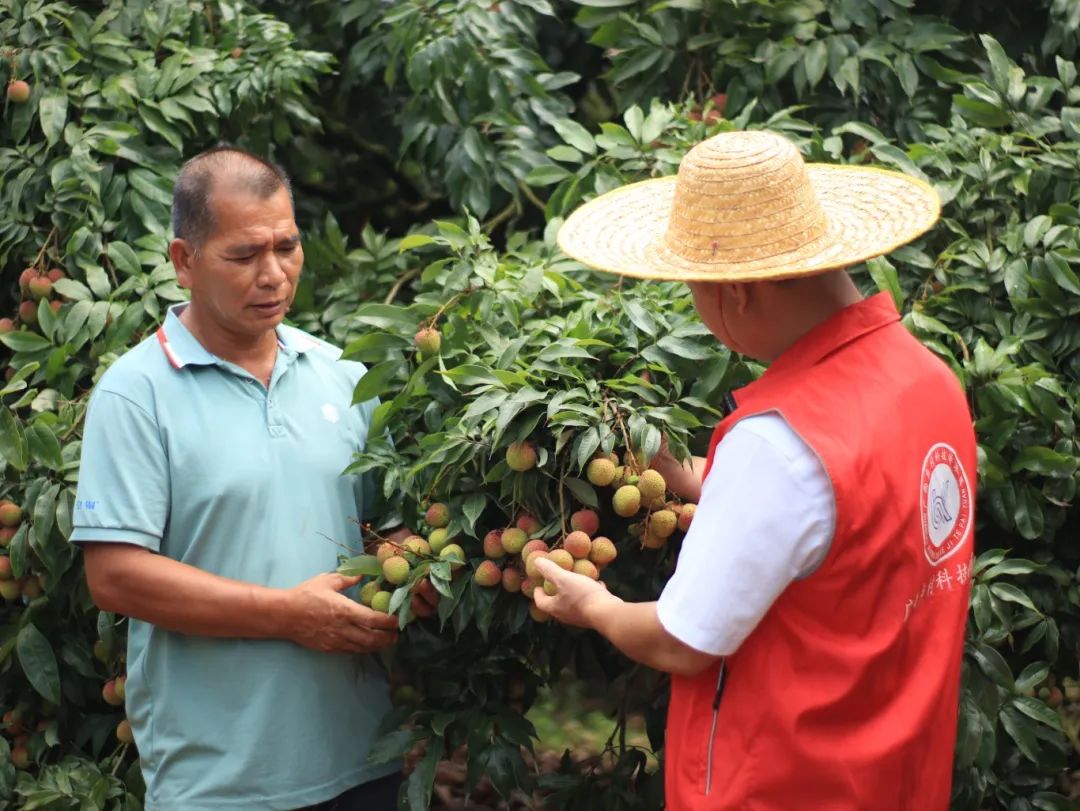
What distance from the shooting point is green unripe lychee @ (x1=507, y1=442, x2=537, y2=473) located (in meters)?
2.35

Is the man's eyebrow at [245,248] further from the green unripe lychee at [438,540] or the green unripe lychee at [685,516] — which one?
the green unripe lychee at [685,516]

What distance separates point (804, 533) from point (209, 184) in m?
1.29

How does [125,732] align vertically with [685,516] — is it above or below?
below

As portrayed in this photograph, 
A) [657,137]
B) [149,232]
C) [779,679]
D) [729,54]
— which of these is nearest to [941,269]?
[657,137]

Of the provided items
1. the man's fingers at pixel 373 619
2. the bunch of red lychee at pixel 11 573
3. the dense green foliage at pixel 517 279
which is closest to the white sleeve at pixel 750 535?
the dense green foliage at pixel 517 279

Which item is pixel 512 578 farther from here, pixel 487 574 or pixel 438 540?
pixel 438 540

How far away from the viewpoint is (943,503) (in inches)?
75.5

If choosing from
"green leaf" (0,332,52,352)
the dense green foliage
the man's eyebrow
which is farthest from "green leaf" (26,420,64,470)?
the man's eyebrow

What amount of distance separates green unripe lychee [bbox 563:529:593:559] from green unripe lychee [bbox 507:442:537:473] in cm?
14

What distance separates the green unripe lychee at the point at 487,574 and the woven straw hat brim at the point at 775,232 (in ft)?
2.04

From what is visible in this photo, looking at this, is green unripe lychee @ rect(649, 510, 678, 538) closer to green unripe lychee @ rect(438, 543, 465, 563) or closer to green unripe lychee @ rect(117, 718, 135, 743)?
green unripe lychee @ rect(438, 543, 465, 563)

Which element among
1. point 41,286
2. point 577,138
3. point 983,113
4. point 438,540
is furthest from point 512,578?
point 983,113

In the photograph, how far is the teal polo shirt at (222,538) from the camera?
7.83 ft

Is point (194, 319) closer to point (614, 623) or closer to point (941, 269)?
point (614, 623)
